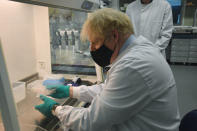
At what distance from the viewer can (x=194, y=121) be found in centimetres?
92

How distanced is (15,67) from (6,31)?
31 cm

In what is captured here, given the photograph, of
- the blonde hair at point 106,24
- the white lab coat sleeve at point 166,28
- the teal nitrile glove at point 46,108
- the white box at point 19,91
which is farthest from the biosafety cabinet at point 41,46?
the white lab coat sleeve at point 166,28

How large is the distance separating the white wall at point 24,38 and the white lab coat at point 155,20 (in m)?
1.14

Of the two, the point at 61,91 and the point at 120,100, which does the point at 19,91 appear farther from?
the point at 120,100

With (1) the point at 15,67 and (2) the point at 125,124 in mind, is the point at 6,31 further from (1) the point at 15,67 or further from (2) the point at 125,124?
(2) the point at 125,124

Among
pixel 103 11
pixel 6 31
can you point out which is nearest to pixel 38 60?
pixel 6 31

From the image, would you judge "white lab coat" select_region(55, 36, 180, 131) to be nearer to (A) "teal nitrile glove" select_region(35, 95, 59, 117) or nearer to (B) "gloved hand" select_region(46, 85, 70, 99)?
(A) "teal nitrile glove" select_region(35, 95, 59, 117)

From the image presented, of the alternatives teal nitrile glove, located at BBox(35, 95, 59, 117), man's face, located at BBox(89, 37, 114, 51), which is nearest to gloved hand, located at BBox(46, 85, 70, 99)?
teal nitrile glove, located at BBox(35, 95, 59, 117)

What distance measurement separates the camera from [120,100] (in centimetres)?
79

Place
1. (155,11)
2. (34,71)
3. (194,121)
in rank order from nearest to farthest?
(194,121) → (34,71) → (155,11)

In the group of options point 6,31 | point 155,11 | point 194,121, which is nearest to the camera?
point 194,121

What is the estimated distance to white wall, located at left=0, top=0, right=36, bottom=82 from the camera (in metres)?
1.45

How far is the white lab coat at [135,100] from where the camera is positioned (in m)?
0.78

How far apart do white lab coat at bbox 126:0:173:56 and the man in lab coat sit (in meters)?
1.42
